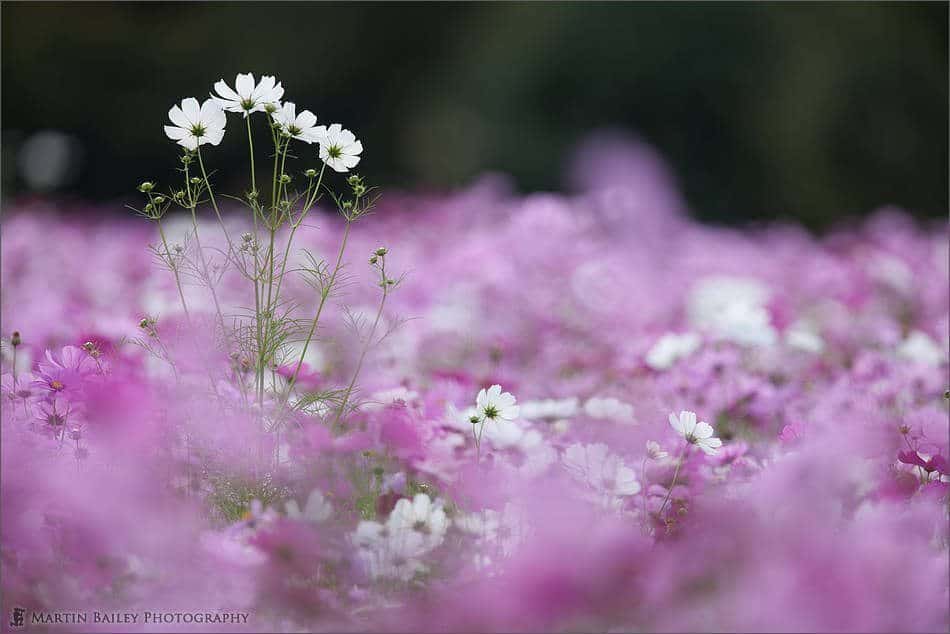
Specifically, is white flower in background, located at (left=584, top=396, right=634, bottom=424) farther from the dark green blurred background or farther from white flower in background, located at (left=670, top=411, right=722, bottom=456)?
the dark green blurred background

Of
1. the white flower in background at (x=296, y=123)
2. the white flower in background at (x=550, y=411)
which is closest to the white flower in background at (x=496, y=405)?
the white flower in background at (x=550, y=411)

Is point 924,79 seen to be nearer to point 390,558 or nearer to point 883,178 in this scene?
point 883,178

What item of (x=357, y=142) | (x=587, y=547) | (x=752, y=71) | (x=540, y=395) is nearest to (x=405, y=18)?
(x=752, y=71)

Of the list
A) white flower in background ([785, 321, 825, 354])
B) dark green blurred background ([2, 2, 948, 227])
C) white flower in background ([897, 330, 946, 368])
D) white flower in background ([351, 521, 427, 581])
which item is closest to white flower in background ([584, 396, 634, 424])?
white flower in background ([351, 521, 427, 581])

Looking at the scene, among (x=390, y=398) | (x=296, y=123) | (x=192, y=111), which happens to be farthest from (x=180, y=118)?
(x=390, y=398)

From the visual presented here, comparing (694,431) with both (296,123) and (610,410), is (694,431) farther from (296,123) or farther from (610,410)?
(296,123)

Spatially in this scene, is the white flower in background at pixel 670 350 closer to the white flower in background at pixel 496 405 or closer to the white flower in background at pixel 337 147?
the white flower in background at pixel 496 405
